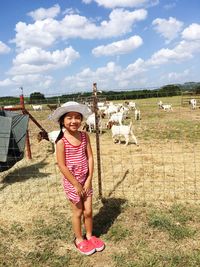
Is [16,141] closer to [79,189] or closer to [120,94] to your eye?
[120,94]

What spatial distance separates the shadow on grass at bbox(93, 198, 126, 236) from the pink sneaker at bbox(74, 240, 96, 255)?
0.42 m

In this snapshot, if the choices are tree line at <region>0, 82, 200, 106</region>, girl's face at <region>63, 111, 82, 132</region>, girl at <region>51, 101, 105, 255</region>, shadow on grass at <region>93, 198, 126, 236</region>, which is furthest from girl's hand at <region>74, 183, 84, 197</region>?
tree line at <region>0, 82, 200, 106</region>

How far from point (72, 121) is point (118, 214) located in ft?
6.91

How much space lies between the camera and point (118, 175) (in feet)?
26.4

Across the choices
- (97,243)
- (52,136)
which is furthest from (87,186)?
(52,136)

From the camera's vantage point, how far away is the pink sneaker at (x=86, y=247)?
4.35 meters

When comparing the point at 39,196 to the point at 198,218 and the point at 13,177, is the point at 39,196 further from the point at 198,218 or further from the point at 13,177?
the point at 198,218

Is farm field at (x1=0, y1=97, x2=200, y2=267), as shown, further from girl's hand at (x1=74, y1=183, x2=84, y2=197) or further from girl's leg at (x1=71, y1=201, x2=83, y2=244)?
girl's hand at (x1=74, y1=183, x2=84, y2=197)

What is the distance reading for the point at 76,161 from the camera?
4.27 m

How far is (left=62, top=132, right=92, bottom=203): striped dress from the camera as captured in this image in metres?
4.24

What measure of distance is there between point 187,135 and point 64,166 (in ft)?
34.8

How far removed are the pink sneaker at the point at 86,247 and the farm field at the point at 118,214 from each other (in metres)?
0.10

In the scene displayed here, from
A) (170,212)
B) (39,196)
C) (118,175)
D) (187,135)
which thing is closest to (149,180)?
(118,175)

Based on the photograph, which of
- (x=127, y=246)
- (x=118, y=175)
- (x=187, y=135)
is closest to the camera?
(x=127, y=246)
